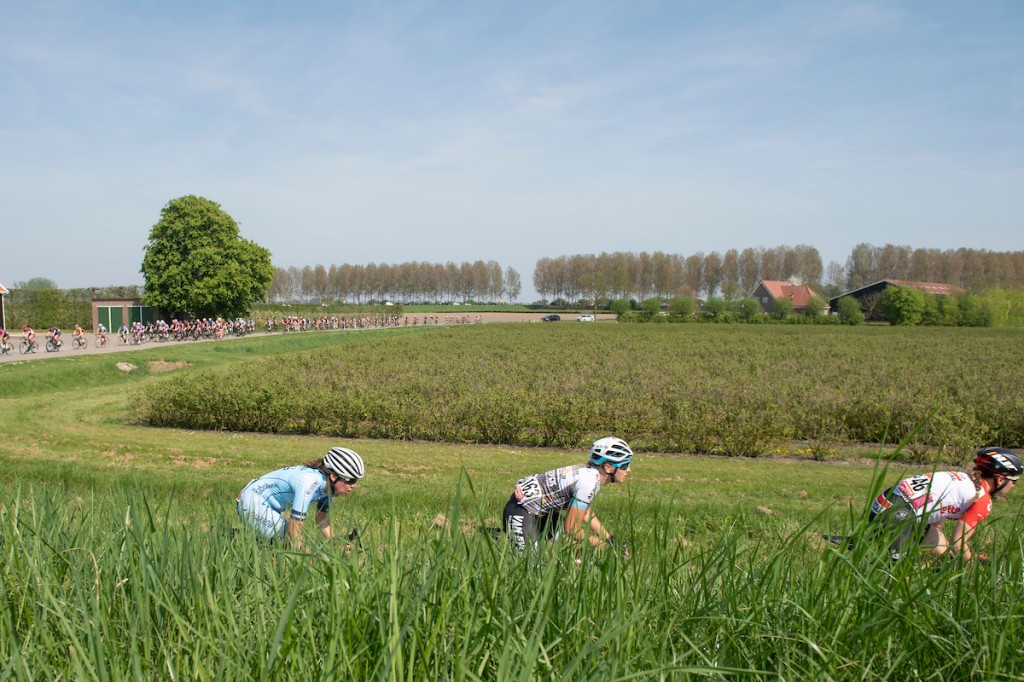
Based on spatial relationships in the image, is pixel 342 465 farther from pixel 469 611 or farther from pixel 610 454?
pixel 469 611

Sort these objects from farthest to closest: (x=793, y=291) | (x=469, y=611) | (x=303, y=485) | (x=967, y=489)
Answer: (x=793, y=291)
(x=303, y=485)
(x=967, y=489)
(x=469, y=611)

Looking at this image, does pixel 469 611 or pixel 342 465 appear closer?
pixel 469 611

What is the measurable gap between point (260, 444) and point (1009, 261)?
517 feet

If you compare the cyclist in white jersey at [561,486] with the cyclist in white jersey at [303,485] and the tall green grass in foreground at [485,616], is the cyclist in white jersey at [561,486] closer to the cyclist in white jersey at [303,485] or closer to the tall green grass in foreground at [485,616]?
the cyclist in white jersey at [303,485]

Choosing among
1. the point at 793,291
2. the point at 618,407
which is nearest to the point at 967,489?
the point at 618,407

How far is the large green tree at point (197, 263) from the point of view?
169 ft

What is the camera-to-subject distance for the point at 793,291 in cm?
12100

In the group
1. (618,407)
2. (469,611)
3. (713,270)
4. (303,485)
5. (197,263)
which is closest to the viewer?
(469,611)

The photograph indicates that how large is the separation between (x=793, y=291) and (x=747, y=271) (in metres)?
43.1

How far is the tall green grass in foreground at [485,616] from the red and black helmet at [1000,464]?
111 inches

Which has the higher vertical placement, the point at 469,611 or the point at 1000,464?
the point at 469,611

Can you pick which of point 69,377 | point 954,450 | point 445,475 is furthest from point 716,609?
point 69,377

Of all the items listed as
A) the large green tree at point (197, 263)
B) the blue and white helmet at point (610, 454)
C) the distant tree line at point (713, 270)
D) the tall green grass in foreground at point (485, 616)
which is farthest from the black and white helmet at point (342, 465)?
the distant tree line at point (713, 270)

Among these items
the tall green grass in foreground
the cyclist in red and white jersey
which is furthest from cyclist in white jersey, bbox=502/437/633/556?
the tall green grass in foreground
